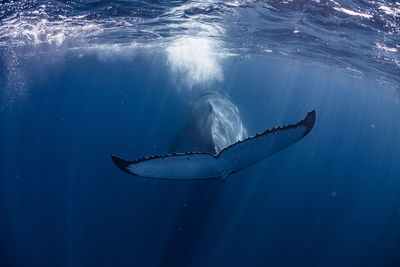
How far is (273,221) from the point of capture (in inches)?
711

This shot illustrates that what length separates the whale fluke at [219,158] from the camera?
15.5 ft

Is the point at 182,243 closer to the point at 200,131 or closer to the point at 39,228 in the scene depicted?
the point at 200,131

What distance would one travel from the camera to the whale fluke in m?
4.73

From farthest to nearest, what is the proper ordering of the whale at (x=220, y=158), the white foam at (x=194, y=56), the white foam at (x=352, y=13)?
the white foam at (x=194, y=56) < the white foam at (x=352, y=13) < the whale at (x=220, y=158)

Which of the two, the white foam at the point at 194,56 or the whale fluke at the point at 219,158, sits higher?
the whale fluke at the point at 219,158

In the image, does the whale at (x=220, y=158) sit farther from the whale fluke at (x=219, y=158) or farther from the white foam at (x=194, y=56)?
the white foam at (x=194, y=56)

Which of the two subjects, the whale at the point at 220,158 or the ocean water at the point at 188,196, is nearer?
the whale at the point at 220,158

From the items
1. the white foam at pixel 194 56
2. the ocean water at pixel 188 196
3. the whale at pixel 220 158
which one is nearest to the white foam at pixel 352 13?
→ the ocean water at pixel 188 196

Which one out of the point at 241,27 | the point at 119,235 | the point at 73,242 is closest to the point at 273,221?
the point at 119,235

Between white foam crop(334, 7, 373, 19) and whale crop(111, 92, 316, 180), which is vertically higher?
white foam crop(334, 7, 373, 19)

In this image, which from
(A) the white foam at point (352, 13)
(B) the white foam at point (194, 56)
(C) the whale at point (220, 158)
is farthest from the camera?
→ (B) the white foam at point (194, 56)

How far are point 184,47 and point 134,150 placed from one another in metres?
13.1

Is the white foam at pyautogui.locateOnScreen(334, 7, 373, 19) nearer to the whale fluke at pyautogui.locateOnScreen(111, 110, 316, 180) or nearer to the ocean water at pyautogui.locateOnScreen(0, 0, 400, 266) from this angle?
the ocean water at pyautogui.locateOnScreen(0, 0, 400, 266)

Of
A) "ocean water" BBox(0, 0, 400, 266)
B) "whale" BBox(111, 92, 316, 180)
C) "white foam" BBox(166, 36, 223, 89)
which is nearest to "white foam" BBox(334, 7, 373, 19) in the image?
"ocean water" BBox(0, 0, 400, 266)
